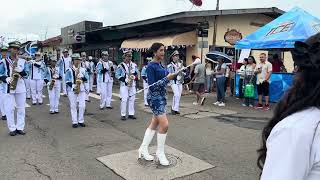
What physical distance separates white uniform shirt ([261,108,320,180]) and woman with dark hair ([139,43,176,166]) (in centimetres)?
418

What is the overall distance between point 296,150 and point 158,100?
14.3 feet

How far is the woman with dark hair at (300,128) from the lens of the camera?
1.36 meters

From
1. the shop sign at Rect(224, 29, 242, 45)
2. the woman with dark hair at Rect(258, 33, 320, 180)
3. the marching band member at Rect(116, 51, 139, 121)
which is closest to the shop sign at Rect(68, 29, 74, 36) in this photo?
the shop sign at Rect(224, 29, 242, 45)

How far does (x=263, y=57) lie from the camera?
1176cm

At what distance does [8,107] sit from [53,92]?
391cm

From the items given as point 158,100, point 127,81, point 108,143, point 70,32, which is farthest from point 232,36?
point 70,32

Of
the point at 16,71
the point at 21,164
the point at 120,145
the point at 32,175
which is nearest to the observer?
the point at 32,175

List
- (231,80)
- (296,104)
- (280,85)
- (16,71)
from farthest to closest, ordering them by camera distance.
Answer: (231,80) → (280,85) → (16,71) → (296,104)

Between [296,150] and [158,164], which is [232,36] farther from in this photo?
[296,150]

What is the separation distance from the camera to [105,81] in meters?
12.8

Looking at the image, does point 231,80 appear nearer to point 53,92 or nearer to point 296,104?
point 53,92

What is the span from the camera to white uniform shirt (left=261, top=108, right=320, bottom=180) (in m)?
1.35

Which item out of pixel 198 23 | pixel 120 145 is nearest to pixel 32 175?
pixel 120 145

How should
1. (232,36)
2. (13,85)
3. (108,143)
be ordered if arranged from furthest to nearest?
(232,36) < (13,85) < (108,143)
